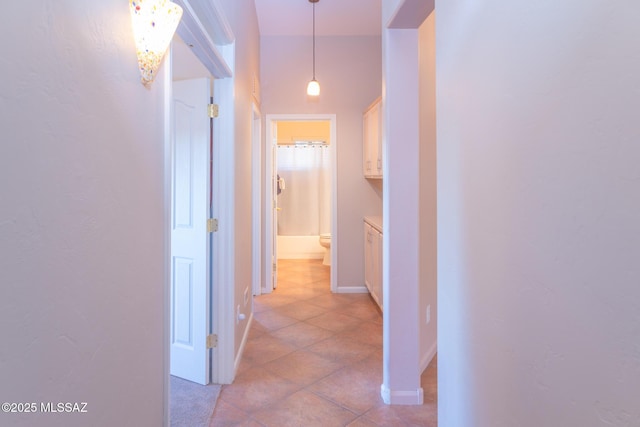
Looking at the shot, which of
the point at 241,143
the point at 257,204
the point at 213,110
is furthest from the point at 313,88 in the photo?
the point at 213,110

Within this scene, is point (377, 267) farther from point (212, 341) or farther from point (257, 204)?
point (212, 341)

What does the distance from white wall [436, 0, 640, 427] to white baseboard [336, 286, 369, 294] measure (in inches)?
134

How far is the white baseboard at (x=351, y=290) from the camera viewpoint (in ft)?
15.2

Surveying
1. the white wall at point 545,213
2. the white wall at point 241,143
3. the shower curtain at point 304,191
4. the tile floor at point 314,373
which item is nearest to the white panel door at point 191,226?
the white wall at point 241,143

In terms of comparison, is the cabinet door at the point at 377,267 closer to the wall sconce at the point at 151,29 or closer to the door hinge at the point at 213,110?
the door hinge at the point at 213,110

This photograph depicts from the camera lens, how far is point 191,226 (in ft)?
8.07

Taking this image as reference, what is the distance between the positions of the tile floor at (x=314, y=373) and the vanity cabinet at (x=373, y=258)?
0.22m

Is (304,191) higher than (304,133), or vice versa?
(304,133)

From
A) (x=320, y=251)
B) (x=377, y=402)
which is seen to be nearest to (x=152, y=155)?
(x=377, y=402)

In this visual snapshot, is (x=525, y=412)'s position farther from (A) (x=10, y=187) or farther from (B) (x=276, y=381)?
(B) (x=276, y=381)

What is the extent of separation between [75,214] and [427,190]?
7.96ft

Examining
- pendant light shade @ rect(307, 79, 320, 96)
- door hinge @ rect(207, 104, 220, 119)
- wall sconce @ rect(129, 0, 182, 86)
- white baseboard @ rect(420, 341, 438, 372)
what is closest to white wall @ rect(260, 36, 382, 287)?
pendant light shade @ rect(307, 79, 320, 96)

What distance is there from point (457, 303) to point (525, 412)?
43 cm

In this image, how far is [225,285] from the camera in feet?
8.14
